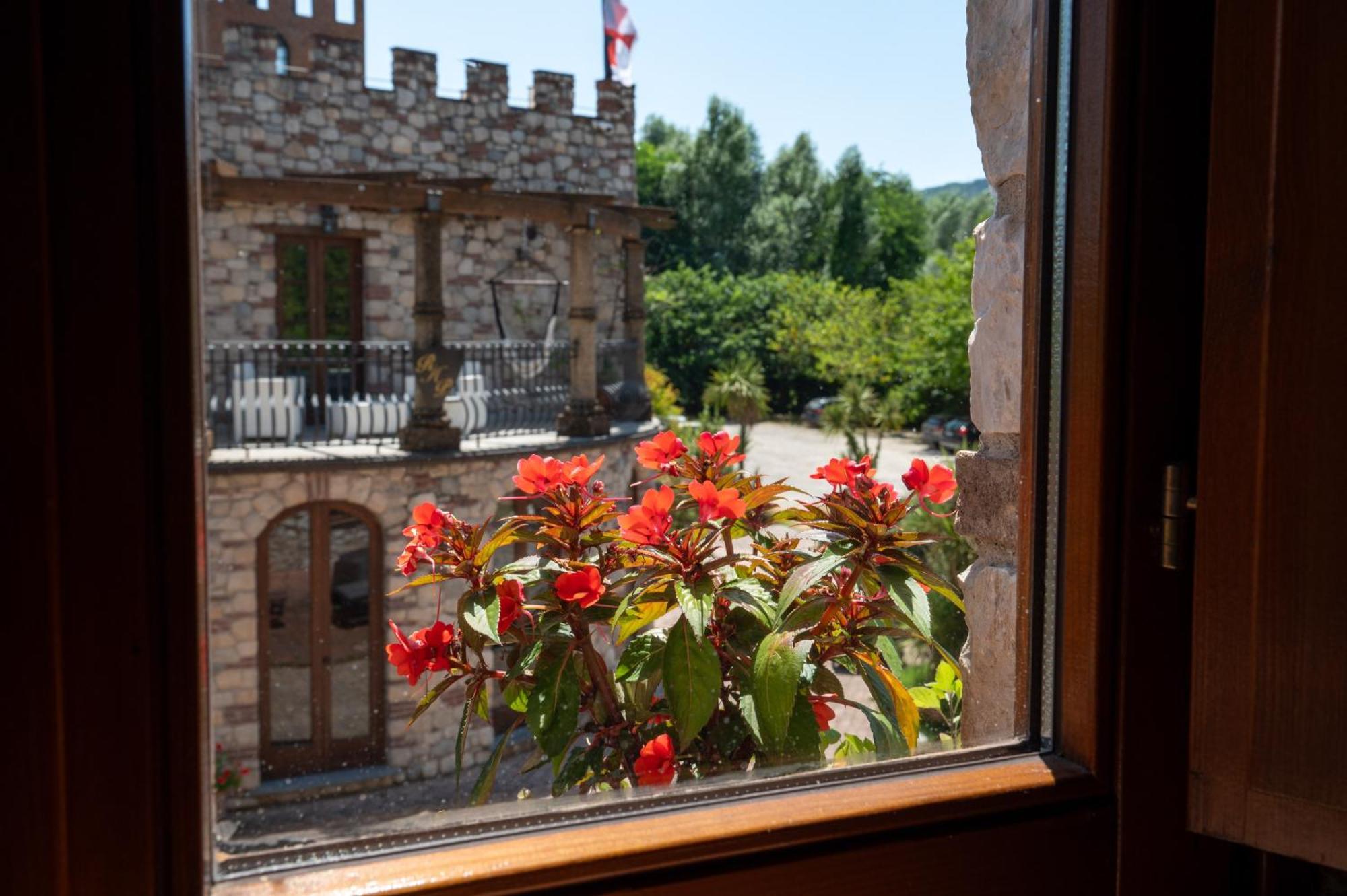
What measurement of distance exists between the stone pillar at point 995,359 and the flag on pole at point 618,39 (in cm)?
45

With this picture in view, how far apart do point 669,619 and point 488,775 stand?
253mm

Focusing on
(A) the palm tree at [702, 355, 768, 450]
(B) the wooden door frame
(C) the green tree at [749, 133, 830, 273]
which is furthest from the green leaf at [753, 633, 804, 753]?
(B) the wooden door frame

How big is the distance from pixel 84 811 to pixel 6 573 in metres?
0.14

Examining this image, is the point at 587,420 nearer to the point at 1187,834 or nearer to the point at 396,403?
the point at 396,403

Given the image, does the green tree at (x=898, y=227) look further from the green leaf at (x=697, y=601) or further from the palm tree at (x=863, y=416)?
the green leaf at (x=697, y=601)

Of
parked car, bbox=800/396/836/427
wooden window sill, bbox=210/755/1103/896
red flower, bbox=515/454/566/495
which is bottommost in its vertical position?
wooden window sill, bbox=210/755/1103/896

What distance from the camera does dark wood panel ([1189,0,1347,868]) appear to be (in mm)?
827

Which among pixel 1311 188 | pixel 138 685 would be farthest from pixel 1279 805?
pixel 138 685

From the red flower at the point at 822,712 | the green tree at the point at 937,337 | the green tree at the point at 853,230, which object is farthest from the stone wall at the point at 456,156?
the red flower at the point at 822,712

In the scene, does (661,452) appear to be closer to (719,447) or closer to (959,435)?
(719,447)

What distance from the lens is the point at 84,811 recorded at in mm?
632

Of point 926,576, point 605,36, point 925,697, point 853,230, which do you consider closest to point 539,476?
point 926,576

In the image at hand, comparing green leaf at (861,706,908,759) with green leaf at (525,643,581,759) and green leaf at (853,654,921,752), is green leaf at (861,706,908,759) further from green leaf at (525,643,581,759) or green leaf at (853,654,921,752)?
green leaf at (525,643,581,759)

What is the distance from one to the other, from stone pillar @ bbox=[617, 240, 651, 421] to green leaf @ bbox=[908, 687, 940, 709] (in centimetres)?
805
